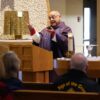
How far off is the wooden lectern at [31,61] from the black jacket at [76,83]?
122 cm

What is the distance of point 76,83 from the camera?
3.13m

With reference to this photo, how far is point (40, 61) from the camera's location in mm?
4582

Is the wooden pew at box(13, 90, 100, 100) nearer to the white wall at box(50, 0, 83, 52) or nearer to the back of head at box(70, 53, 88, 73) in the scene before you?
the back of head at box(70, 53, 88, 73)

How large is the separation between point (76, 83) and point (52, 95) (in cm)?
37

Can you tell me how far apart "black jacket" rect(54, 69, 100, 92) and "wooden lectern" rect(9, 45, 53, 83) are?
122 centimetres

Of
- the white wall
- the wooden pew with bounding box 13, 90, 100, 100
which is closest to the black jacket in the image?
the wooden pew with bounding box 13, 90, 100, 100

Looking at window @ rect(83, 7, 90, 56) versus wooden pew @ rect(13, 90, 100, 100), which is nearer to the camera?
wooden pew @ rect(13, 90, 100, 100)

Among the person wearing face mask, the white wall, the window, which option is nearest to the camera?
the person wearing face mask

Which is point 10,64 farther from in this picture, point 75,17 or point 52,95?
point 75,17

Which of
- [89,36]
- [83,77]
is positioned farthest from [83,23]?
[83,77]

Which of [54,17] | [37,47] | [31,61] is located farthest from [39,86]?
[54,17]

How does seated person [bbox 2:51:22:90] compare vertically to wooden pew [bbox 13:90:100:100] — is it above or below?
above

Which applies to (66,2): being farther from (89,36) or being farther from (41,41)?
(41,41)

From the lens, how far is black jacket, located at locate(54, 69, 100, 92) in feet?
10.2
